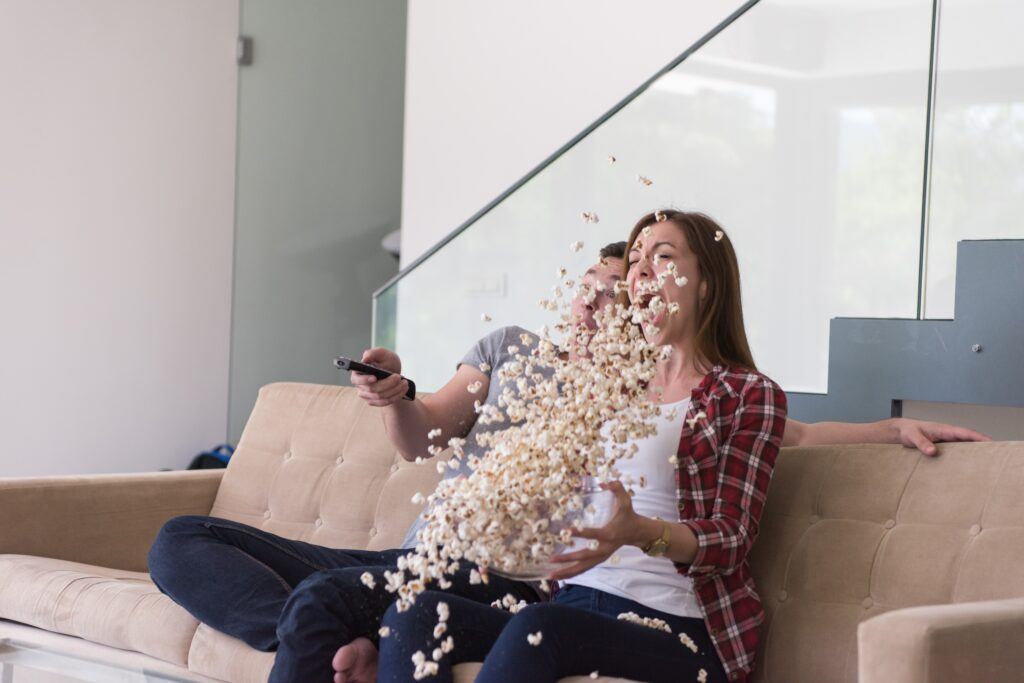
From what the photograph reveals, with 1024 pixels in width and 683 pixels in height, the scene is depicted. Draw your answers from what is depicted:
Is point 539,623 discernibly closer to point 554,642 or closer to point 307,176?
point 554,642

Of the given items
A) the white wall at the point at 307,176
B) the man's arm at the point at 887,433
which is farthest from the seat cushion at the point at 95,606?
the white wall at the point at 307,176

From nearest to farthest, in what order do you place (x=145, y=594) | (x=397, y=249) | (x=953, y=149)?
(x=145, y=594), (x=953, y=149), (x=397, y=249)

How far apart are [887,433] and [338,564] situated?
3.59 ft

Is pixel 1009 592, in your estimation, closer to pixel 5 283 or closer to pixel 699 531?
pixel 699 531

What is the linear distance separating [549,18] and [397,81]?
157 centimetres

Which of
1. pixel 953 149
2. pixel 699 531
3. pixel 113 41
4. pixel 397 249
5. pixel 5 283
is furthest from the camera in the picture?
pixel 397 249

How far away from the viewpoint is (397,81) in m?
6.55

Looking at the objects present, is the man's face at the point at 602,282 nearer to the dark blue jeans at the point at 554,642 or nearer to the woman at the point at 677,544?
the woman at the point at 677,544

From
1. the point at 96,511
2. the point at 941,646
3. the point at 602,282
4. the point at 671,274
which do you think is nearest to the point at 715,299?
the point at 671,274

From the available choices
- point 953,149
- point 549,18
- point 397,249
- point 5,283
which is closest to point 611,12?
point 549,18

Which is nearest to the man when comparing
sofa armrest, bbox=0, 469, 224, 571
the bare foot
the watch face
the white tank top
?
the bare foot

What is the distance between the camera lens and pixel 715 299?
2.15 metres

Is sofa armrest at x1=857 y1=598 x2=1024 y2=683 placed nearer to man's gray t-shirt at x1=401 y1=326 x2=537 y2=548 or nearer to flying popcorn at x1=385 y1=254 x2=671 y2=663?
flying popcorn at x1=385 y1=254 x2=671 y2=663

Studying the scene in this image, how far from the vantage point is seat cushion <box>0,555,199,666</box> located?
7.80 ft
